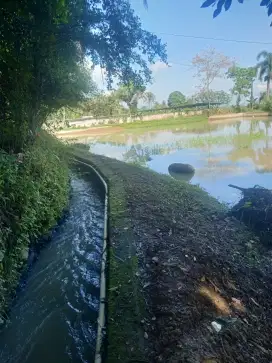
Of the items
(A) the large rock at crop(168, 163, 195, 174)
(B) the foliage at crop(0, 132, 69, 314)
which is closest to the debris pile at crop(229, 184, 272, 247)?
(B) the foliage at crop(0, 132, 69, 314)

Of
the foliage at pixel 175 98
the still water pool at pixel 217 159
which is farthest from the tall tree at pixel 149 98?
the still water pool at pixel 217 159

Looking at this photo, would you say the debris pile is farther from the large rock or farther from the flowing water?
the large rock

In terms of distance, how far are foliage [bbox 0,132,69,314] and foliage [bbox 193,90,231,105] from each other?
4945 cm

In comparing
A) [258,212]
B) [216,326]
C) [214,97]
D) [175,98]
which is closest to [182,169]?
[258,212]

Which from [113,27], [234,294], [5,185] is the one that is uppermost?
[113,27]

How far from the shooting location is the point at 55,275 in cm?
460

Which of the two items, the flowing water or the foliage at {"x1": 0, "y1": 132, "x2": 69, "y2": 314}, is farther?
the foliage at {"x1": 0, "y1": 132, "x2": 69, "y2": 314}

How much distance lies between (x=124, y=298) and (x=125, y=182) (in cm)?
633

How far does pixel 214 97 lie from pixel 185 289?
176 ft

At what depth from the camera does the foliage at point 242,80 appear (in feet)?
163

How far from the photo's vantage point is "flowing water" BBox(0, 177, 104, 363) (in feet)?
10.2

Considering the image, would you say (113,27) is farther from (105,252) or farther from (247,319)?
(247,319)

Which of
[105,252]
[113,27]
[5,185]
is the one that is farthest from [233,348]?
[113,27]

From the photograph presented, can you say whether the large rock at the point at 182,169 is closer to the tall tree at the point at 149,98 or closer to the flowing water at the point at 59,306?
the flowing water at the point at 59,306
